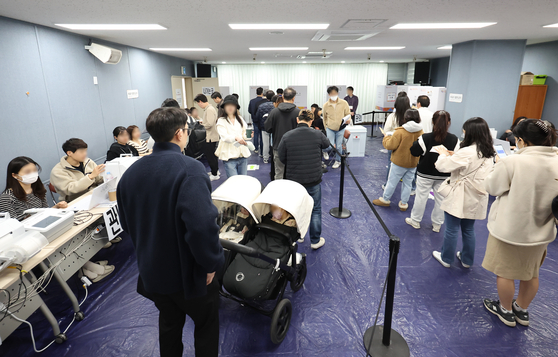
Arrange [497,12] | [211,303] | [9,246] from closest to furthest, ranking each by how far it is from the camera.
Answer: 1. [211,303]
2. [9,246]
3. [497,12]

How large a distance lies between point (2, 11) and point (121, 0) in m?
1.43

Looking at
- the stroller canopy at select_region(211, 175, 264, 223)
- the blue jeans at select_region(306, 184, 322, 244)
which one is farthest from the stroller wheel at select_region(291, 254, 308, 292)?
the blue jeans at select_region(306, 184, 322, 244)

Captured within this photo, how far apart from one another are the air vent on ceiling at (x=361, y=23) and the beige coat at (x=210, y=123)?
2.76 metres

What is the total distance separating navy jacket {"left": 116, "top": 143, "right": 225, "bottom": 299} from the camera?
129 cm

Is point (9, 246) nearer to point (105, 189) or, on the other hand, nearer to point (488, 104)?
point (105, 189)

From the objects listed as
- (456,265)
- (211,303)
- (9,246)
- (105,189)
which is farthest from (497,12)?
(9,246)

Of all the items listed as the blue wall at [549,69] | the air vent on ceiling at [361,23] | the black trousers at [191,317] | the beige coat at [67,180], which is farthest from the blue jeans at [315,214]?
the blue wall at [549,69]

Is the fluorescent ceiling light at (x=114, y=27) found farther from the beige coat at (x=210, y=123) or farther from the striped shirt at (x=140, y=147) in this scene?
the beige coat at (x=210, y=123)

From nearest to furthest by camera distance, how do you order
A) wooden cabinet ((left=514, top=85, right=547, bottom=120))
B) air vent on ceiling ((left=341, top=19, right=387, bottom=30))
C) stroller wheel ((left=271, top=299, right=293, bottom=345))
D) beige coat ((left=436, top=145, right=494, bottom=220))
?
stroller wheel ((left=271, top=299, right=293, bottom=345)) < beige coat ((left=436, top=145, right=494, bottom=220)) < air vent on ceiling ((left=341, top=19, right=387, bottom=30)) < wooden cabinet ((left=514, top=85, right=547, bottom=120))

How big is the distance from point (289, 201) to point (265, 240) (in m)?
0.40

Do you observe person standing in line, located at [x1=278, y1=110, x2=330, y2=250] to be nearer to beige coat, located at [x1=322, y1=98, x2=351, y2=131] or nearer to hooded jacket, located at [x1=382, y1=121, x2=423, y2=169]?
hooded jacket, located at [x1=382, y1=121, x2=423, y2=169]

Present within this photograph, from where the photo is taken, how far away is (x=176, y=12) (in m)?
3.05

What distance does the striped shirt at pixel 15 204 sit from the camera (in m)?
2.49

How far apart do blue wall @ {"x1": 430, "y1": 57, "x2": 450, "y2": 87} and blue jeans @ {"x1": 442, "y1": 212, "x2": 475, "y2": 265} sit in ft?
28.4
